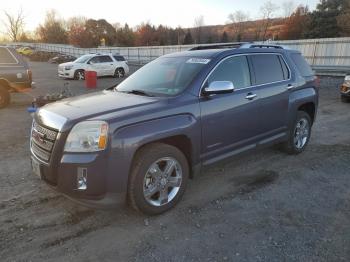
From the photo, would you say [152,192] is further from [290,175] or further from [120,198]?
[290,175]

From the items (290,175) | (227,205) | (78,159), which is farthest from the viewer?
(290,175)

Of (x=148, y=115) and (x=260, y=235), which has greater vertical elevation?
(x=148, y=115)

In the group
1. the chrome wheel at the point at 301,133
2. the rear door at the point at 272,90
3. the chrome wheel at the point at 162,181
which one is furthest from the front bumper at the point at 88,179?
the chrome wheel at the point at 301,133

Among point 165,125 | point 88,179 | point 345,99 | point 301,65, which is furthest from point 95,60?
point 88,179

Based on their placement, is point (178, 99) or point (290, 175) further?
point (290, 175)

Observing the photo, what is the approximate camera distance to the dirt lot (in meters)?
3.07

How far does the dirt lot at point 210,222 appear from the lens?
3.07m

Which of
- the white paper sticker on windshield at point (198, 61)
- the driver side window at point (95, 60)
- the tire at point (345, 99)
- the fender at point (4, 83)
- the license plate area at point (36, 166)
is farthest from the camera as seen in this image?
the driver side window at point (95, 60)

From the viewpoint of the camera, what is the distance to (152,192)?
3.66 m

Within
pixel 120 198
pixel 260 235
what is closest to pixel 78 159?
pixel 120 198

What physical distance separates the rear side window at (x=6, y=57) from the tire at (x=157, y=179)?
8466mm

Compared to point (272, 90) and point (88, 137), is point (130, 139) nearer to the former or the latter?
point (88, 137)

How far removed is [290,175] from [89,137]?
3.10 m

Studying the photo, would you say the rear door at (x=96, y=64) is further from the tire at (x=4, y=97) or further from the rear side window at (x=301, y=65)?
the rear side window at (x=301, y=65)
